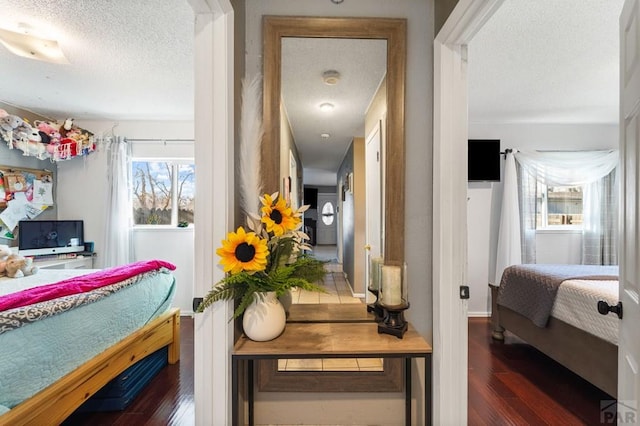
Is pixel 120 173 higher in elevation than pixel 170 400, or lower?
higher

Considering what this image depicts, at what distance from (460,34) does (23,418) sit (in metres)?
2.44

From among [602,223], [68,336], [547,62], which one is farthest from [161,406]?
[602,223]

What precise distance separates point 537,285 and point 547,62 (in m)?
1.77

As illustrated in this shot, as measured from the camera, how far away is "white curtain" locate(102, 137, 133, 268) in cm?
354

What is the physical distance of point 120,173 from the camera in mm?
3576

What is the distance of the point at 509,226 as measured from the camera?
3.58m

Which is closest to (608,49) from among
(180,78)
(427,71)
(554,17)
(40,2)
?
(554,17)

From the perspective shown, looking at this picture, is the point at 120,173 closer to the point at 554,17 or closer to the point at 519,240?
the point at 554,17

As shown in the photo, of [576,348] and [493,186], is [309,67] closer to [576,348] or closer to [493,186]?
[576,348]

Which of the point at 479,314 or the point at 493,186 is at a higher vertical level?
the point at 493,186

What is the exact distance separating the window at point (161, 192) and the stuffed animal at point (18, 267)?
1293mm

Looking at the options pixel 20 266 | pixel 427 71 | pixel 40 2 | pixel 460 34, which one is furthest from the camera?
pixel 20 266

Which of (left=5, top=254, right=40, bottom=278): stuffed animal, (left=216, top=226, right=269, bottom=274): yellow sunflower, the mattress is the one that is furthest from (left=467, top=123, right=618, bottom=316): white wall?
(left=5, top=254, right=40, bottom=278): stuffed animal

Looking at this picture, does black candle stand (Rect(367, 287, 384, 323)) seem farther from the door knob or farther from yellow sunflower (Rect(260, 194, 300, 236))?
the door knob
